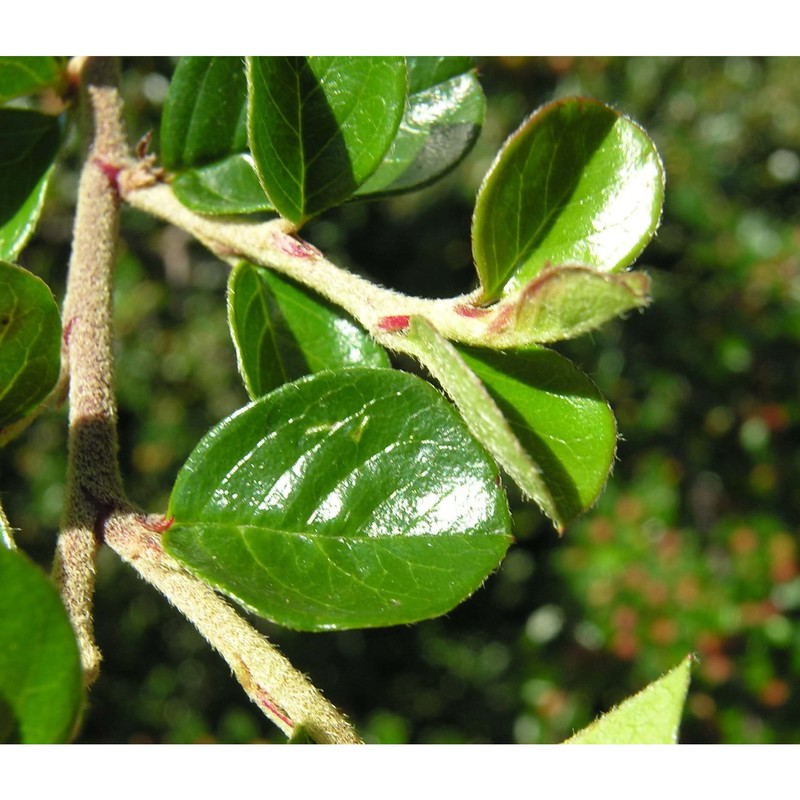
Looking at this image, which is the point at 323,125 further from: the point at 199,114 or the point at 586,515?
the point at 586,515

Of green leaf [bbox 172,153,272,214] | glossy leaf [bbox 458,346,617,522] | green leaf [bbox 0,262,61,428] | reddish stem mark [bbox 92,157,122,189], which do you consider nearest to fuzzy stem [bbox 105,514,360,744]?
green leaf [bbox 0,262,61,428]

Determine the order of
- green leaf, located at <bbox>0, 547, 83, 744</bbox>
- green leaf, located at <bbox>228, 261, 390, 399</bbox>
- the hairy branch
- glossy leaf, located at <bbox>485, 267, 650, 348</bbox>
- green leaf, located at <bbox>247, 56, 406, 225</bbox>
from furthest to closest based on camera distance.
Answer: green leaf, located at <bbox>228, 261, 390, 399</bbox>
green leaf, located at <bbox>247, 56, 406, 225</bbox>
the hairy branch
glossy leaf, located at <bbox>485, 267, 650, 348</bbox>
green leaf, located at <bbox>0, 547, 83, 744</bbox>

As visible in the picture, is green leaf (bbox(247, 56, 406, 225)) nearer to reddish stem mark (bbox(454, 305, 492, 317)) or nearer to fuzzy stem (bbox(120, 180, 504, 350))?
fuzzy stem (bbox(120, 180, 504, 350))

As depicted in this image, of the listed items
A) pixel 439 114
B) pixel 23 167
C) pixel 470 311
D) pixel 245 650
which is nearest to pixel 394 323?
pixel 470 311

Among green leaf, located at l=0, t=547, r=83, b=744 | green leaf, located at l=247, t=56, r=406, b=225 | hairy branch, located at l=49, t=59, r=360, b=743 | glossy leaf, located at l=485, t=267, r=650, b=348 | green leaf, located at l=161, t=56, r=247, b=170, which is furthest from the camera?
green leaf, located at l=161, t=56, r=247, b=170

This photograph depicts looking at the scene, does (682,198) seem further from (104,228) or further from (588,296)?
(588,296)

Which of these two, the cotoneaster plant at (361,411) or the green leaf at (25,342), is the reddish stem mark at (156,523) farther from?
the green leaf at (25,342)
